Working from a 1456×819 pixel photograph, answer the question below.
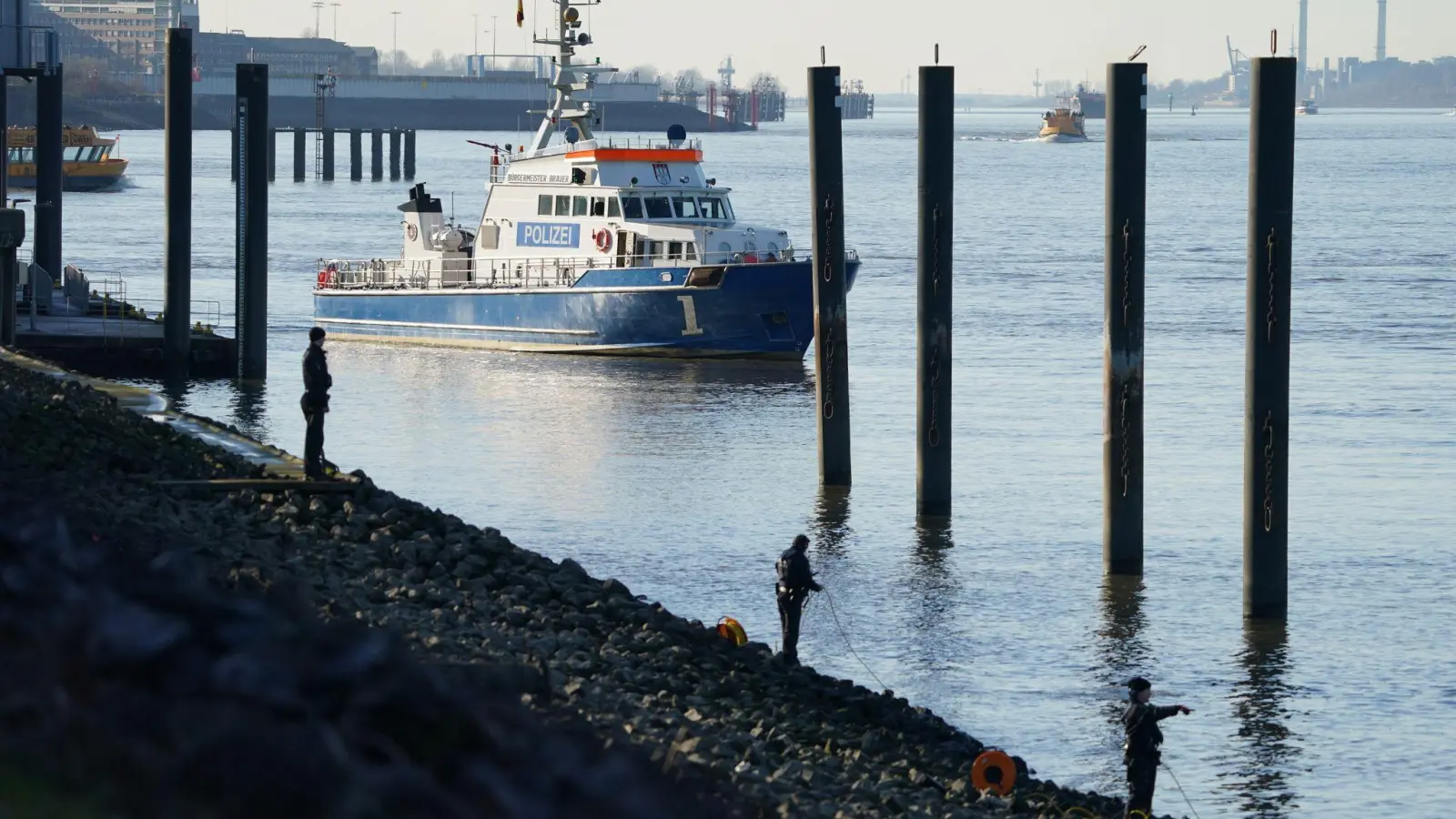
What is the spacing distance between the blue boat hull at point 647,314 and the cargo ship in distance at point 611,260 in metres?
0.02

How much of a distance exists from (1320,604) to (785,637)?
6.02 meters

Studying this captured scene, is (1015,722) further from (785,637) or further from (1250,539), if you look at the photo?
(1250,539)

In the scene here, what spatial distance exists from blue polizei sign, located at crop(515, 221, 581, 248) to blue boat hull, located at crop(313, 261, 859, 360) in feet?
2.44

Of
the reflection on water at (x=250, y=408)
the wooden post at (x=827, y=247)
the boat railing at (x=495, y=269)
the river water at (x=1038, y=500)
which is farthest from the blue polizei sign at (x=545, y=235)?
the wooden post at (x=827, y=247)

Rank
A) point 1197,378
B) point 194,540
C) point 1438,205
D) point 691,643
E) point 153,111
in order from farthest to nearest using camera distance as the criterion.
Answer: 1. point 153,111
2. point 1438,205
3. point 1197,378
4. point 691,643
5. point 194,540

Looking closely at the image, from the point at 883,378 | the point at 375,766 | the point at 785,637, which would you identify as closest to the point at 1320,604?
the point at 785,637

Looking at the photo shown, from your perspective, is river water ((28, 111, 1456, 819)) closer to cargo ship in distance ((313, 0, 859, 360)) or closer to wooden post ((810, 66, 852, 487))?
cargo ship in distance ((313, 0, 859, 360))

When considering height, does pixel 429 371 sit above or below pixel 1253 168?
below

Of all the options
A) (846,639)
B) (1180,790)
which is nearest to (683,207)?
(846,639)

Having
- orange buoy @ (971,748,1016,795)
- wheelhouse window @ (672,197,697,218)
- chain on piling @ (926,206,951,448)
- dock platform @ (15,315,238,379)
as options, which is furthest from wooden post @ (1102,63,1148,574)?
wheelhouse window @ (672,197,697,218)

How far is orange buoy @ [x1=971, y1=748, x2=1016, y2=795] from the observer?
11.3 m

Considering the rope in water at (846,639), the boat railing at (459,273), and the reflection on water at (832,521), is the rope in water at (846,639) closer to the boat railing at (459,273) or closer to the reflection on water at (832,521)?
the reflection on water at (832,521)

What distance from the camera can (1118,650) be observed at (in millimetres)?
15984

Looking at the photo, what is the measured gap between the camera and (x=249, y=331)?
29484mm
